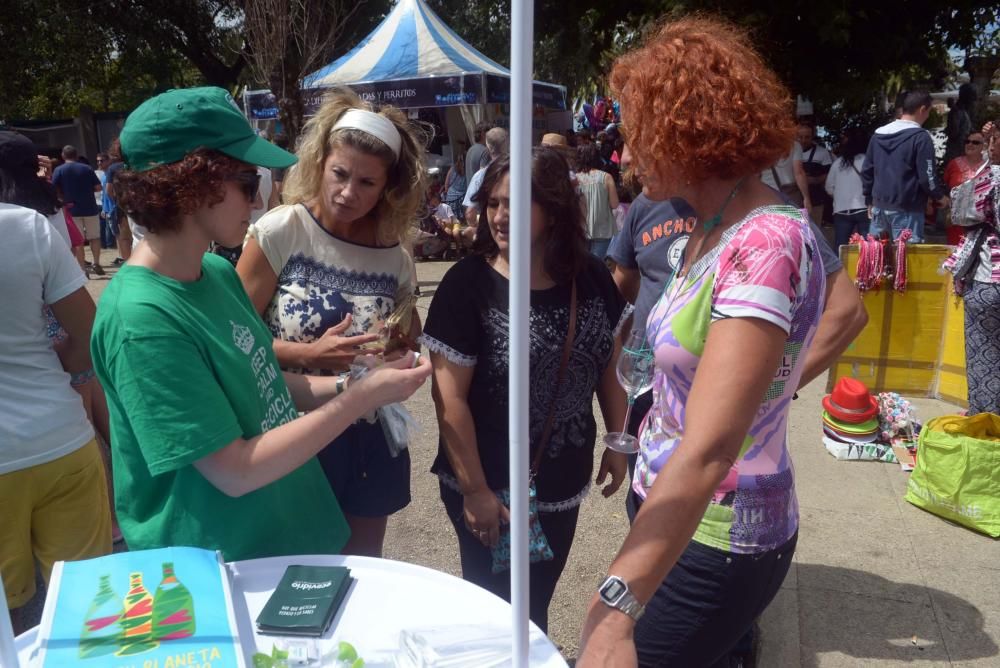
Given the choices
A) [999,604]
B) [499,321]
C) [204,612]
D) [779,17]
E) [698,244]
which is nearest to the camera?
[204,612]

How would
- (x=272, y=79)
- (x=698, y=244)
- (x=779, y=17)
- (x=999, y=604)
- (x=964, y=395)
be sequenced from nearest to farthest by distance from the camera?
(x=698, y=244)
(x=999, y=604)
(x=964, y=395)
(x=272, y=79)
(x=779, y=17)

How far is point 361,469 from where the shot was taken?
7.03ft

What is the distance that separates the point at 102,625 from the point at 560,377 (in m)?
1.20

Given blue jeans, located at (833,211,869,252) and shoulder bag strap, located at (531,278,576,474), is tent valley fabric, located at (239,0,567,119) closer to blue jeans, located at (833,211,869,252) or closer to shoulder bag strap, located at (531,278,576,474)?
blue jeans, located at (833,211,869,252)

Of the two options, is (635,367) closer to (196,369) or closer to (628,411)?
(628,411)

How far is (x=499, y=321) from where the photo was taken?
194 centimetres

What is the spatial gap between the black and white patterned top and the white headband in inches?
18.1

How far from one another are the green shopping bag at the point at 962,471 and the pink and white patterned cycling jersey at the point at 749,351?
2285mm

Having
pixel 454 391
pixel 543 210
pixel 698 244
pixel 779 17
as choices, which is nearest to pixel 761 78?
pixel 698 244

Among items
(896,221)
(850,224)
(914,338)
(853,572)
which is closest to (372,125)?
(853,572)

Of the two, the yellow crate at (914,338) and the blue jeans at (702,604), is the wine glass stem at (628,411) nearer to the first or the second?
the blue jeans at (702,604)

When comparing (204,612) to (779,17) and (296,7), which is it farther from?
(779,17)

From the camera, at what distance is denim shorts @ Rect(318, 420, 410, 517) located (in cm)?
212

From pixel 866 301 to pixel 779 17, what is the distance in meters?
7.87
